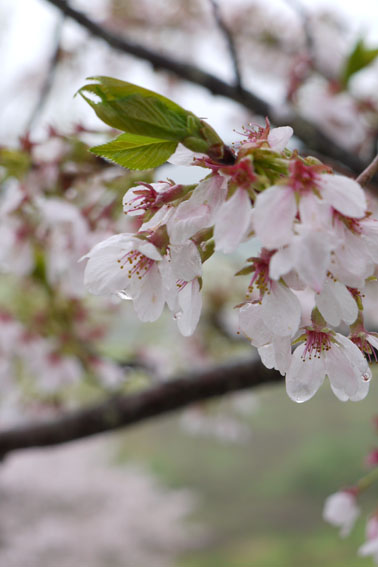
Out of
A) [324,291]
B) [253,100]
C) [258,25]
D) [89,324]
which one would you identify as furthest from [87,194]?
[258,25]

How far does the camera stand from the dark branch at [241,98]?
31.2 inches

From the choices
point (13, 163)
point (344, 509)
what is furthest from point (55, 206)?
point (344, 509)

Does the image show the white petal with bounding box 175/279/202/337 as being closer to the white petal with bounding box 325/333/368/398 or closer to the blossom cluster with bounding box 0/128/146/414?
the white petal with bounding box 325/333/368/398

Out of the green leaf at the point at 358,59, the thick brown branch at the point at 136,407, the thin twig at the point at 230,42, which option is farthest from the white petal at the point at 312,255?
the green leaf at the point at 358,59

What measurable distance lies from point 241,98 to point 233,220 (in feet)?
1.97

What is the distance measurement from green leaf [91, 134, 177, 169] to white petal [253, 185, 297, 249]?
69mm

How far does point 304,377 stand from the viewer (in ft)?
0.94

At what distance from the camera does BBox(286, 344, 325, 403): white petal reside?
0.28 m

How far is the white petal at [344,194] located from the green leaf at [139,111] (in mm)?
62

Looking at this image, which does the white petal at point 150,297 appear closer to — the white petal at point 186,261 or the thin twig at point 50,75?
the white petal at point 186,261

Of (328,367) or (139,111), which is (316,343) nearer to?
(328,367)

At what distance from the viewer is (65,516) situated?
248 centimetres

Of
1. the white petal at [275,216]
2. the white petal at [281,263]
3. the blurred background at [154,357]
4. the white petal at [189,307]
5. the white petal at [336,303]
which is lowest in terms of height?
the blurred background at [154,357]

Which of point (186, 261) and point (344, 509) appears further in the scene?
point (344, 509)
